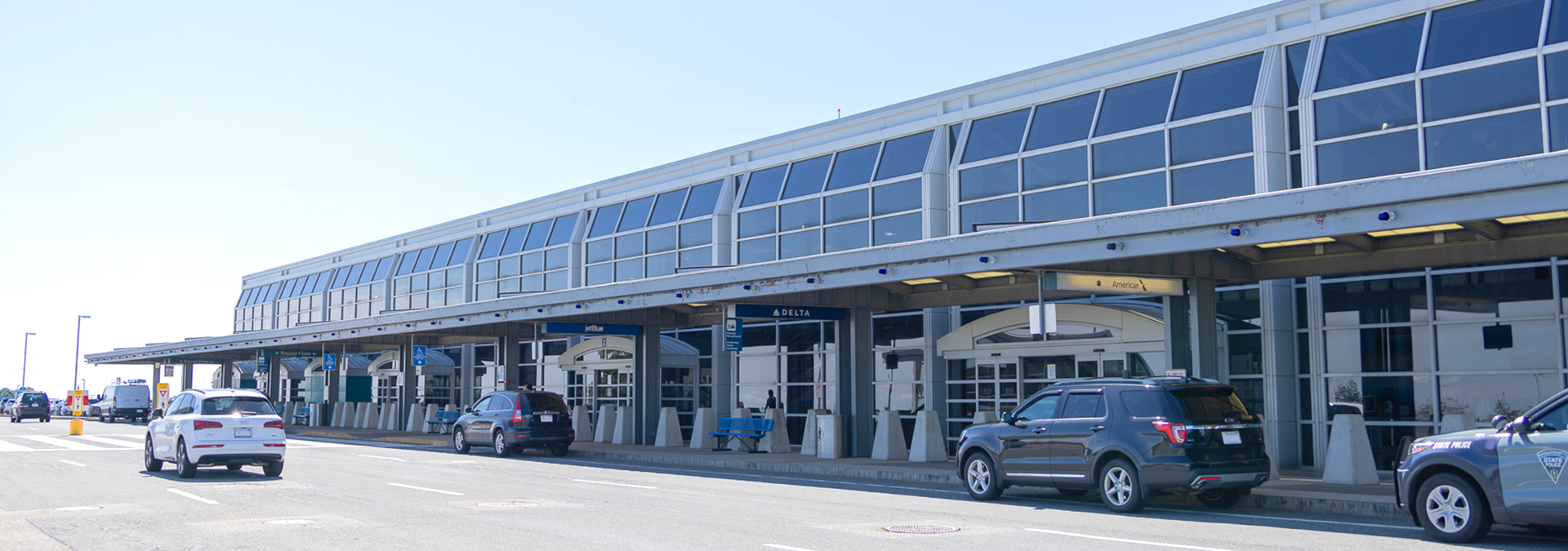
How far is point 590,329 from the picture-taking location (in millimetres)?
30141

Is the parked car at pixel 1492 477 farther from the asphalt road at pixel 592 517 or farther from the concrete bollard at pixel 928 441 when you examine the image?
the concrete bollard at pixel 928 441

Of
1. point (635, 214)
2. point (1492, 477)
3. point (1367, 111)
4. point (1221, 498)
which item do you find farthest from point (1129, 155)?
point (635, 214)

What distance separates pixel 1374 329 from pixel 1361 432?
139 inches

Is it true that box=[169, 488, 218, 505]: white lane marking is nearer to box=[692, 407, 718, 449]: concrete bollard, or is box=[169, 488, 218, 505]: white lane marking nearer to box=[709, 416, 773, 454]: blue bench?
box=[709, 416, 773, 454]: blue bench

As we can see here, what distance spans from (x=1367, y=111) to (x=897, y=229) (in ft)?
33.3

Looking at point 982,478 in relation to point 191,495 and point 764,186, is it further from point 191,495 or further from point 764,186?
point 764,186

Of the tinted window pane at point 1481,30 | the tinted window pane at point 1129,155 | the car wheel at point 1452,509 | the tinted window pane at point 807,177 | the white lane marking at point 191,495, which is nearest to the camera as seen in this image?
the car wheel at point 1452,509

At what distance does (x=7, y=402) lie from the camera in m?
76.6

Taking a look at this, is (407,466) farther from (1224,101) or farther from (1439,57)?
(1439,57)

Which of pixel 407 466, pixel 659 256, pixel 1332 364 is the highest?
pixel 659 256

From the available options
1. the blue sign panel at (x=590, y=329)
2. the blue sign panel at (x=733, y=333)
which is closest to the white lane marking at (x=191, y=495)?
the blue sign panel at (x=733, y=333)

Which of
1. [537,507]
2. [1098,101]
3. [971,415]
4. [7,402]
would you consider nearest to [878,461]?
[971,415]

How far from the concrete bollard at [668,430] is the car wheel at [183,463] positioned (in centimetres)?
1227

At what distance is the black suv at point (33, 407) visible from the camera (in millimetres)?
59781
